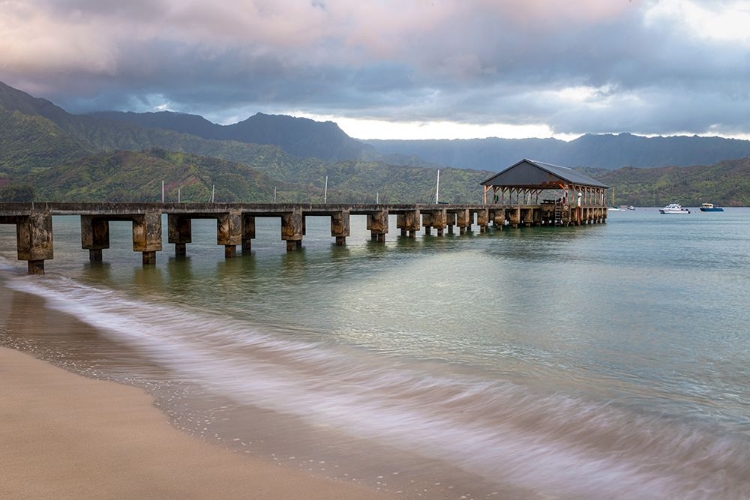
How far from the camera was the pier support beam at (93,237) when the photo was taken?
36.2m

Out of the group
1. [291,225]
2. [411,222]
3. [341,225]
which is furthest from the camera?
[411,222]

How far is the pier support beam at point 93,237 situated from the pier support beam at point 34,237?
8389 mm

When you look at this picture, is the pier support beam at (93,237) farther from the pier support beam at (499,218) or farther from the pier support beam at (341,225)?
the pier support beam at (499,218)

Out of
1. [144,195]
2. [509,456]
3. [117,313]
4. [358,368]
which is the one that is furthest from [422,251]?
[144,195]

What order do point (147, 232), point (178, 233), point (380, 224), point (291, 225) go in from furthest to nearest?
point (380, 224)
point (291, 225)
point (178, 233)
point (147, 232)

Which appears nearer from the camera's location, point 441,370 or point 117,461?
point 117,461

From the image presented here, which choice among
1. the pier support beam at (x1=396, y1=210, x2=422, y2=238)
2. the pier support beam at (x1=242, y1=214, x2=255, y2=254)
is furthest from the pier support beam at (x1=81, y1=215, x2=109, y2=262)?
the pier support beam at (x1=396, y1=210, x2=422, y2=238)

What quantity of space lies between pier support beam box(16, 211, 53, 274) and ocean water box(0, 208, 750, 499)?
114 cm

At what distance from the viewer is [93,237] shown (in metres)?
36.2

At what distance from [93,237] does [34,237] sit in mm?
9398

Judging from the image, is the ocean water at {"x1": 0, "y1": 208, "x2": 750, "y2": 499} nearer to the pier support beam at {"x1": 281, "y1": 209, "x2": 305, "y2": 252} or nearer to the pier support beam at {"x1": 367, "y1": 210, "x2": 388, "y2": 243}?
the pier support beam at {"x1": 281, "y1": 209, "x2": 305, "y2": 252}

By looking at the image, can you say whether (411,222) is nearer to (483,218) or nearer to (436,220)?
(436,220)

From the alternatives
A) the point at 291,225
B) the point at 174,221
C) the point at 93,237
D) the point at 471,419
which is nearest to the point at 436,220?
the point at 291,225

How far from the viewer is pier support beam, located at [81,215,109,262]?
36.2m
